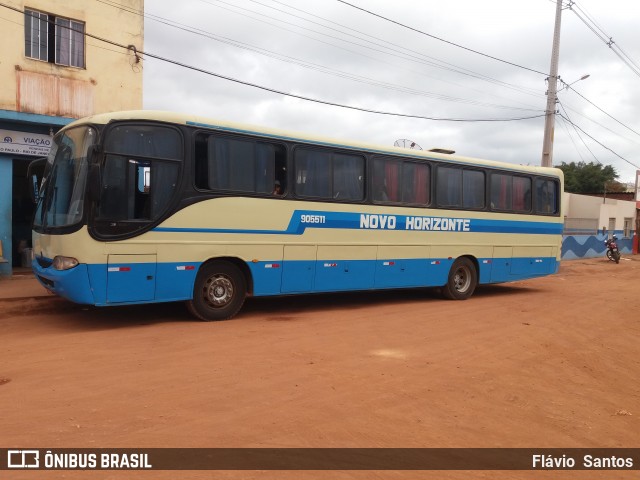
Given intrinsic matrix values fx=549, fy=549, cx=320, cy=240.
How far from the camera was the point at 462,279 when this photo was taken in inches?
515

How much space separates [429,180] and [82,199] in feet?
23.3

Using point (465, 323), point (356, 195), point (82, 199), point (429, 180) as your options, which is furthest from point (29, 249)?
point (465, 323)

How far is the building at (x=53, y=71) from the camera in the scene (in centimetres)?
1274

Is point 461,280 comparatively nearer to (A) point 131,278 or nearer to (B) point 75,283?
(A) point 131,278

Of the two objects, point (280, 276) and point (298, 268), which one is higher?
point (298, 268)

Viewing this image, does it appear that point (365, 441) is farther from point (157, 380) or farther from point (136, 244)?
point (136, 244)

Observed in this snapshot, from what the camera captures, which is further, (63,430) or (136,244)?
(136,244)

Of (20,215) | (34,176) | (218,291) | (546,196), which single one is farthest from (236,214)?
(20,215)

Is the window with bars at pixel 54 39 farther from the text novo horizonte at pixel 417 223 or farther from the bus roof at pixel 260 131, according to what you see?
the text novo horizonte at pixel 417 223

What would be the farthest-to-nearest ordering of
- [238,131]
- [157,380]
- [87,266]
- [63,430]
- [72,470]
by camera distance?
[238,131] → [87,266] → [157,380] → [63,430] → [72,470]

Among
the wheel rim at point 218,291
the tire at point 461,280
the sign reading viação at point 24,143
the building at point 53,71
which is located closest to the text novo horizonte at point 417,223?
the tire at point 461,280

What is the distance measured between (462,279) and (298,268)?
4996 mm

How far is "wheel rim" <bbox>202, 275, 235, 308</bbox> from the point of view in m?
8.95

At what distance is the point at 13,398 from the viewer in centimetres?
499
